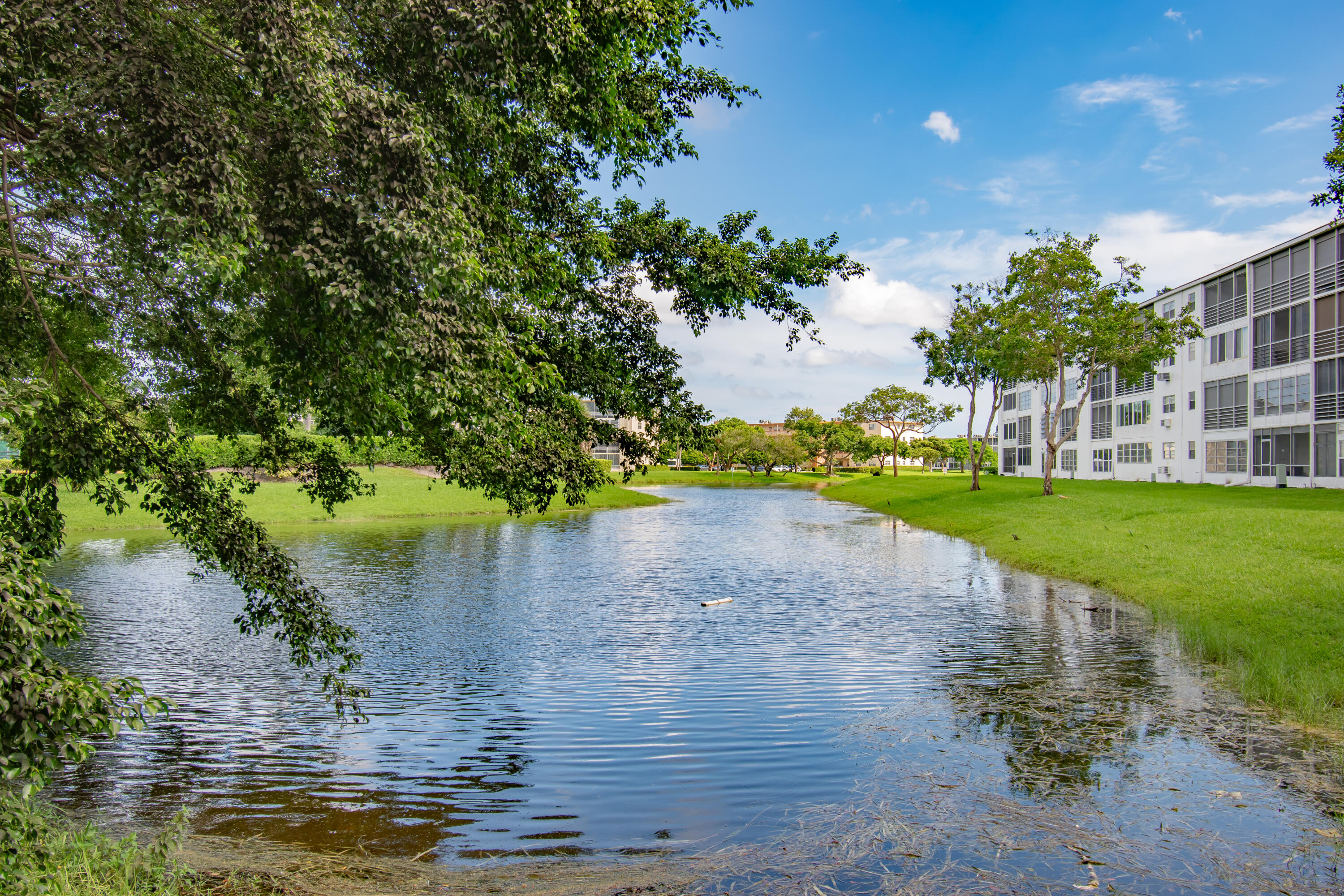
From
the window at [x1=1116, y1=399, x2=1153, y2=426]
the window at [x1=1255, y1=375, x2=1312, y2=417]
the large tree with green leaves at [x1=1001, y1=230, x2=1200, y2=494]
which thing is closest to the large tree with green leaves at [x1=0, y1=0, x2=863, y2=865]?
the large tree with green leaves at [x1=1001, y1=230, x2=1200, y2=494]

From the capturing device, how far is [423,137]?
6746 mm

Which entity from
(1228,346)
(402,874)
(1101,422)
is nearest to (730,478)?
(1101,422)

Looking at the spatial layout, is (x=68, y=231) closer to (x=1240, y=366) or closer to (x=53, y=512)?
(x=53, y=512)

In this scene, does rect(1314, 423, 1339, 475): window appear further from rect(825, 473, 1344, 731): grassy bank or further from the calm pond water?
the calm pond water

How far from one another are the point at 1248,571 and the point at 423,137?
20315 millimetres

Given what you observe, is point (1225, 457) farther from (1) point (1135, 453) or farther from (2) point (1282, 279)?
(1) point (1135, 453)

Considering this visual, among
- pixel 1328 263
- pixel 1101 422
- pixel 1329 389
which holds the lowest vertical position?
pixel 1101 422

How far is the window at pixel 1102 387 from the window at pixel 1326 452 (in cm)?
2668

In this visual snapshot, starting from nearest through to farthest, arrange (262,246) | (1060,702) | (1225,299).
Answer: (262,246) < (1060,702) < (1225,299)

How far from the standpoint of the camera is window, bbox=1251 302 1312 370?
1796 inches

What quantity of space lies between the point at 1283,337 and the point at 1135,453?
62.5ft

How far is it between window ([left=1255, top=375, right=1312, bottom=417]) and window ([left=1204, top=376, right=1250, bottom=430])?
1254mm

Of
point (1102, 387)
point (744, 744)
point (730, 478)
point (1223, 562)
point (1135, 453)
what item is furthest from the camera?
point (730, 478)

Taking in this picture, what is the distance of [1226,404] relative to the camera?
5312cm
